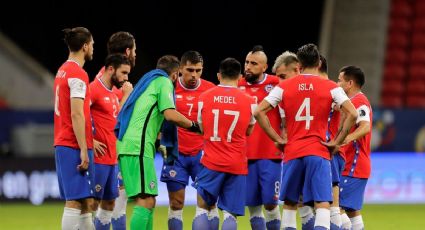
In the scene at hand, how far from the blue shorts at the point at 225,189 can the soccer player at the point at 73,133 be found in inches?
46.8

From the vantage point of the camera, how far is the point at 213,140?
9445 mm

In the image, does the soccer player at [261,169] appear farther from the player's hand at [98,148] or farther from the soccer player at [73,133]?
the soccer player at [73,133]

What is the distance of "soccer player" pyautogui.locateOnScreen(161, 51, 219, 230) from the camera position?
10.3 meters

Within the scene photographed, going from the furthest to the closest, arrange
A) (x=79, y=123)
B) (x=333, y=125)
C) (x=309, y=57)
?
(x=333, y=125) < (x=309, y=57) < (x=79, y=123)

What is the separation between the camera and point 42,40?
22.8 m

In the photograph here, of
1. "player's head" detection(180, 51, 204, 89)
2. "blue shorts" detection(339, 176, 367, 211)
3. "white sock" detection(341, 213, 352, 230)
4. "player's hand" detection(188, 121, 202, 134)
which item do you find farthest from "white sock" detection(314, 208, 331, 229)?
"player's head" detection(180, 51, 204, 89)

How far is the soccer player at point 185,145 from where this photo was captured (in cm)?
1033

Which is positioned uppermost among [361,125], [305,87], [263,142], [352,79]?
[352,79]

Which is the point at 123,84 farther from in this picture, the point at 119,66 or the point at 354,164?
the point at 354,164

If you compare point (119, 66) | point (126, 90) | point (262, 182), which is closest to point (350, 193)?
point (262, 182)

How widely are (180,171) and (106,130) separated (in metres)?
1.03

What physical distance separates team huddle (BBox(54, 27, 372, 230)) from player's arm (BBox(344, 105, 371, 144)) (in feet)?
0.05

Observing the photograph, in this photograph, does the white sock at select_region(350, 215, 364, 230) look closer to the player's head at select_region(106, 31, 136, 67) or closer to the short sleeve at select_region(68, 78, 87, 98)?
the player's head at select_region(106, 31, 136, 67)

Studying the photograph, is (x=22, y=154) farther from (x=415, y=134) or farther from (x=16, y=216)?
(x=415, y=134)
